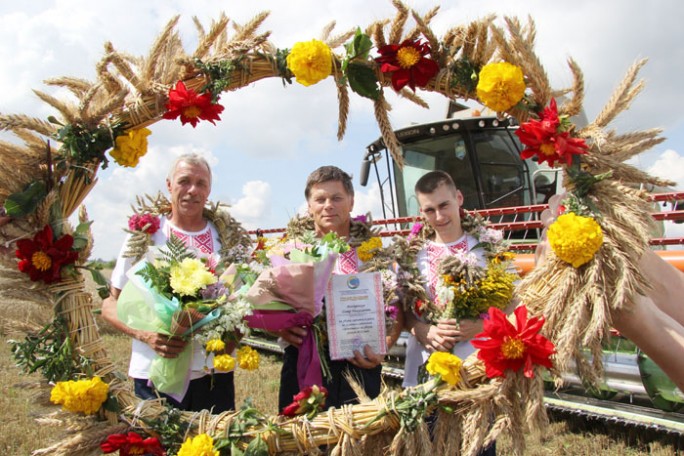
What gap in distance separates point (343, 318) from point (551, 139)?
1.11 m

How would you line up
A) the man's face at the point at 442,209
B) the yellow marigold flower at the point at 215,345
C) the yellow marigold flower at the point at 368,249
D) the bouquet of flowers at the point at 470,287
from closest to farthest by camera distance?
the yellow marigold flower at the point at 215,345 < the bouquet of flowers at the point at 470,287 < the yellow marigold flower at the point at 368,249 < the man's face at the point at 442,209

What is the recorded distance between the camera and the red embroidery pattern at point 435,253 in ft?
9.32

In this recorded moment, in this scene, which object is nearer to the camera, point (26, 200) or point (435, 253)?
point (26, 200)

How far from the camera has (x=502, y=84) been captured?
1982mm

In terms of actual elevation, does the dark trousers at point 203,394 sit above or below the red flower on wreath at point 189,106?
below

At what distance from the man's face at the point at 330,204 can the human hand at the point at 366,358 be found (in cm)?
66

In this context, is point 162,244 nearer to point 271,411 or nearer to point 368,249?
point 368,249

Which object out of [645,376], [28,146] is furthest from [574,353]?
[645,376]

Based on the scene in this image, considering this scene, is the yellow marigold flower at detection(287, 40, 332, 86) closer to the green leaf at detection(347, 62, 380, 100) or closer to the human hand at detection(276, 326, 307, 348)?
the green leaf at detection(347, 62, 380, 100)

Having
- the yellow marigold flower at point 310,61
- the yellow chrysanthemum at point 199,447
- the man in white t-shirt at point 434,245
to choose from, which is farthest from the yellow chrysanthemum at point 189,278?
the man in white t-shirt at point 434,245

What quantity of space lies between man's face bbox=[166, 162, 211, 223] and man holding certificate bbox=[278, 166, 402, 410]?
56 centimetres

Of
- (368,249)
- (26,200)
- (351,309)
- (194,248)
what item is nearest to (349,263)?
(368,249)

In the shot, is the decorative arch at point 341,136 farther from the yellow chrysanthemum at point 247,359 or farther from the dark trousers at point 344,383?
the dark trousers at point 344,383

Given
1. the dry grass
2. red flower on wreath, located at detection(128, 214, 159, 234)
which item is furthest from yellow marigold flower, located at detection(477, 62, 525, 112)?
the dry grass
